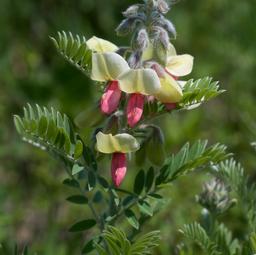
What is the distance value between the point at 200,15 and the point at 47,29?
873mm

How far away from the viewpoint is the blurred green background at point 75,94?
2635 mm

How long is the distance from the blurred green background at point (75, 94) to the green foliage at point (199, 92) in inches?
31.6

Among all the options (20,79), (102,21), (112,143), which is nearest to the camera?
(112,143)

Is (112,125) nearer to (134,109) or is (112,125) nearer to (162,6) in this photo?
(134,109)

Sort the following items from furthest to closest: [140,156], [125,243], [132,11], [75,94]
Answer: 1. [75,94]
2. [140,156]
3. [132,11]
4. [125,243]

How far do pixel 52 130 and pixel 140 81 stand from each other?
19 cm

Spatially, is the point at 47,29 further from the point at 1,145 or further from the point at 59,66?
the point at 1,145

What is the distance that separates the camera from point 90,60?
57.4 inches

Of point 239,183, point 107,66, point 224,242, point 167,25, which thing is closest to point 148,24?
point 167,25

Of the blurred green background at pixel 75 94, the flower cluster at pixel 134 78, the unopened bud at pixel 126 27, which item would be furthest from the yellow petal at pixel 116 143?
the blurred green background at pixel 75 94

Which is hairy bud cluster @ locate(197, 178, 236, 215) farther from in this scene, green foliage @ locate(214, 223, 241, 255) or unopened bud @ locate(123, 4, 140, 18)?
unopened bud @ locate(123, 4, 140, 18)

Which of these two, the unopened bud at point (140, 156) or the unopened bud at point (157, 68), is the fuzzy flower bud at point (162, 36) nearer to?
the unopened bud at point (157, 68)

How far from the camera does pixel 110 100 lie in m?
1.42

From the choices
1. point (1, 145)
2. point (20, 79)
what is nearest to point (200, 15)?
point (20, 79)
